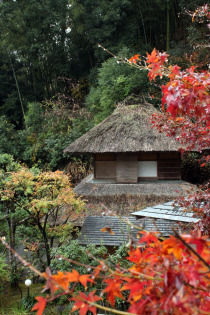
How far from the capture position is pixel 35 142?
14.5 metres

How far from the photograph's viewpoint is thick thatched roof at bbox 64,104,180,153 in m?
8.71

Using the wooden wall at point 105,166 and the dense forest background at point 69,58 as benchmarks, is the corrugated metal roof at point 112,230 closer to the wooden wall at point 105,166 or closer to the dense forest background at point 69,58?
the wooden wall at point 105,166

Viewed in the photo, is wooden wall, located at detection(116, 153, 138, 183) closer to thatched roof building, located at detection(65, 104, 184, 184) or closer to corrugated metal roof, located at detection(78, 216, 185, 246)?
thatched roof building, located at detection(65, 104, 184, 184)

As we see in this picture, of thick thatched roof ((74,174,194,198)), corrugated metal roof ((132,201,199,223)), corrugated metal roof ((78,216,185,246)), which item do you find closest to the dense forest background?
thick thatched roof ((74,174,194,198))

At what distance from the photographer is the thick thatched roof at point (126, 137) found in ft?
28.6

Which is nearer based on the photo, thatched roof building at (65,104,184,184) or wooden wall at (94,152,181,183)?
thatched roof building at (65,104,184,184)

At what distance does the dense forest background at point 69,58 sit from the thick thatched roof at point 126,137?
1844 millimetres

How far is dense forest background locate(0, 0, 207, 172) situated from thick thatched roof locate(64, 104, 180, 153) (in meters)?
1.84

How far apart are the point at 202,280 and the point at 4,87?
21.0 meters

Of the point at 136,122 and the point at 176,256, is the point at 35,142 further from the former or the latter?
the point at 176,256

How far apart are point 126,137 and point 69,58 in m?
12.0

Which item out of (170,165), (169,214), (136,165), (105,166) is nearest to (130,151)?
(136,165)

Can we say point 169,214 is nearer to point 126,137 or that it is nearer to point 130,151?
point 130,151

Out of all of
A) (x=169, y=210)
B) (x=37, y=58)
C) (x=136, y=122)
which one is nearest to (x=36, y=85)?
(x=37, y=58)
